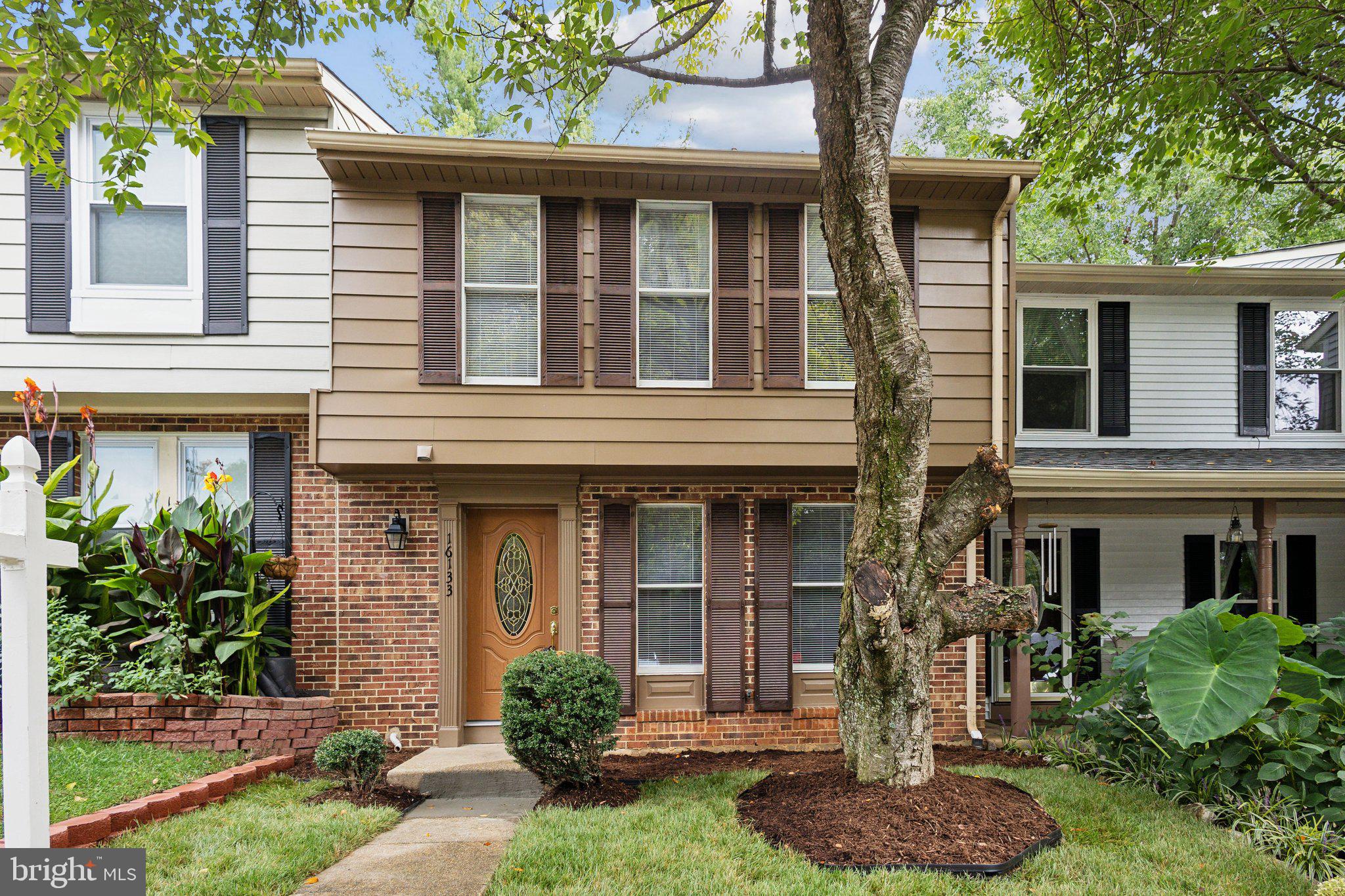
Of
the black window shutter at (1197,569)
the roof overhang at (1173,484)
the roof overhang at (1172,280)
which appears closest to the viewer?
the roof overhang at (1173,484)

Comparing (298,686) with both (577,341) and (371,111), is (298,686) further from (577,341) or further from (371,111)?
(371,111)

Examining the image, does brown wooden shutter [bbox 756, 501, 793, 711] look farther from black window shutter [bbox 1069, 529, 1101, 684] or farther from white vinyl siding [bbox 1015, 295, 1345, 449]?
white vinyl siding [bbox 1015, 295, 1345, 449]

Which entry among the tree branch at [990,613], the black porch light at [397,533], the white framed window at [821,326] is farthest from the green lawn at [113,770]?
the white framed window at [821,326]

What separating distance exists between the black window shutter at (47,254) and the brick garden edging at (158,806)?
392 cm

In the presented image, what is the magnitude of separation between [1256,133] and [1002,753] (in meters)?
6.37

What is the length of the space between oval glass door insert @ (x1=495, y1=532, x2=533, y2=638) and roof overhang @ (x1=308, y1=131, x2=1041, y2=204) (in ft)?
9.90

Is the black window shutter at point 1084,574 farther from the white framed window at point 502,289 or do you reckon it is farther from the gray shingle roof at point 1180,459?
the white framed window at point 502,289

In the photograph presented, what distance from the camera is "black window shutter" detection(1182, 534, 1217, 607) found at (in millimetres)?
8656

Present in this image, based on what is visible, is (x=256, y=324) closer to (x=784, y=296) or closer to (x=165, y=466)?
(x=165, y=466)

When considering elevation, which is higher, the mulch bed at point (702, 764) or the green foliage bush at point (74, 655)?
the green foliage bush at point (74, 655)

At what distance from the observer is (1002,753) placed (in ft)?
19.6

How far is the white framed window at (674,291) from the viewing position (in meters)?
6.17

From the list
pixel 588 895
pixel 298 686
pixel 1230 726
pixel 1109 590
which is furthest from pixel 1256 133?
pixel 298 686

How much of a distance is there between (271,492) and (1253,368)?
33.8ft
